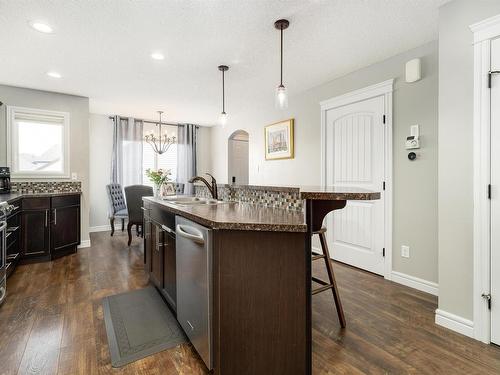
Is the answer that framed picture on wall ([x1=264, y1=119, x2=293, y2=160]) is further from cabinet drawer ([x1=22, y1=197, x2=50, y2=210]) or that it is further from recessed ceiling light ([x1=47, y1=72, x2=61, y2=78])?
cabinet drawer ([x1=22, y1=197, x2=50, y2=210])

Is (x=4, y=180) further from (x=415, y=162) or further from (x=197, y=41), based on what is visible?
(x=415, y=162)

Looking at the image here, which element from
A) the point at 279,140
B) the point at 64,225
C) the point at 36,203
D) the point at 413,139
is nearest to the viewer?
the point at 413,139

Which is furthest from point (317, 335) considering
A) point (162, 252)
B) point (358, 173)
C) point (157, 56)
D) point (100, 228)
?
point (100, 228)

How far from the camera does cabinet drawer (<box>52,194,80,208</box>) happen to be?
3.68 metres

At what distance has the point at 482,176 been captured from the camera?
1.84m

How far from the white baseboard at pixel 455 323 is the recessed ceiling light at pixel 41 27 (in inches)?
157

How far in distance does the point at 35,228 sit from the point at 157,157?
3.08 meters

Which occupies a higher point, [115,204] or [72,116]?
[72,116]

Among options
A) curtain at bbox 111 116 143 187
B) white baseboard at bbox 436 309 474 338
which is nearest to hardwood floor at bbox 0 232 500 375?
white baseboard at bbox 436 309 474 338

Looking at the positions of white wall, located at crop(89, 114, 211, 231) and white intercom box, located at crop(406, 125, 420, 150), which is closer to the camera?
white intercom box, located at crop(406, 125, 420, 150)

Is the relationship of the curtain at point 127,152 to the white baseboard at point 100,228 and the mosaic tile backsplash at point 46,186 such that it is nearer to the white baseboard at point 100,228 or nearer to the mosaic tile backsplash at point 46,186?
the white baseboard at point 100,228

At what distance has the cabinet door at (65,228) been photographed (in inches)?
145

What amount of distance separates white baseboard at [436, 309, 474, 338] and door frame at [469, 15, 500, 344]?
0.12 ft

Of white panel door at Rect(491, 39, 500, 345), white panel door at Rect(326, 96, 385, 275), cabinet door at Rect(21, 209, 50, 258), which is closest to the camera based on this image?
white panel door at Rect(491, 39, 500, 345)
